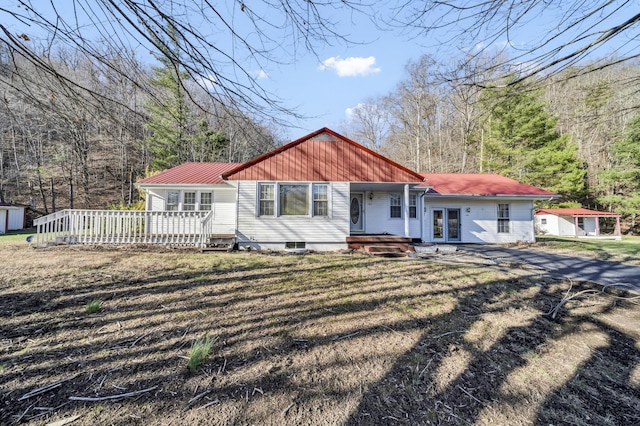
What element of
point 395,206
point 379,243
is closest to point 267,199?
point 379,243

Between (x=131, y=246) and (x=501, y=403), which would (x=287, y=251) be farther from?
(x=501, y=403)

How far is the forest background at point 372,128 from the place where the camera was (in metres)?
2.75

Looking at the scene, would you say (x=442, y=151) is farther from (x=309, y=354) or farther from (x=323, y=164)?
(x=309, y=354)

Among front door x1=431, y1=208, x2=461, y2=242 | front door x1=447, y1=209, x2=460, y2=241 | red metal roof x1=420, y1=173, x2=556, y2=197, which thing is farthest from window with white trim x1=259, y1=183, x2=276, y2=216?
front door x1=447, y1=209, x2=460, y2=241

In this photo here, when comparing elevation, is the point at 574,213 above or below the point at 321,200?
below

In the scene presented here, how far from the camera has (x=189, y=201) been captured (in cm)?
1251

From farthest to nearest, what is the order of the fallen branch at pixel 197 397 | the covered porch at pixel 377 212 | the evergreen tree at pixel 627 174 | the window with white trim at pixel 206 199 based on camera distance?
1. the evergreen tree at pixel 627 174
2. the window with white trim at pixel 206 199
3. the covered porch at pixel 377 212
4. the fallen branch at pixel 197 397

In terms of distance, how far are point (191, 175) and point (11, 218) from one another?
1815cm

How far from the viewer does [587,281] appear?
5.70 metres

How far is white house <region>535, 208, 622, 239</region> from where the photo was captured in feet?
71.5

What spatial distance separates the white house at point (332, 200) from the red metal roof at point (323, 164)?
39mm

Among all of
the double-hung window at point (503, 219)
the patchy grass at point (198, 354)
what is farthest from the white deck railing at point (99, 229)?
the double-hung window at point (503, 219)

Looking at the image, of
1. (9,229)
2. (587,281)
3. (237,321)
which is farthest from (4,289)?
(9,229)

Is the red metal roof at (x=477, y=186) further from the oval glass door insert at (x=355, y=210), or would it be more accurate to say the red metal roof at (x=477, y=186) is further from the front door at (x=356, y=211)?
the oval glass door insert at (x=355, y=210)
